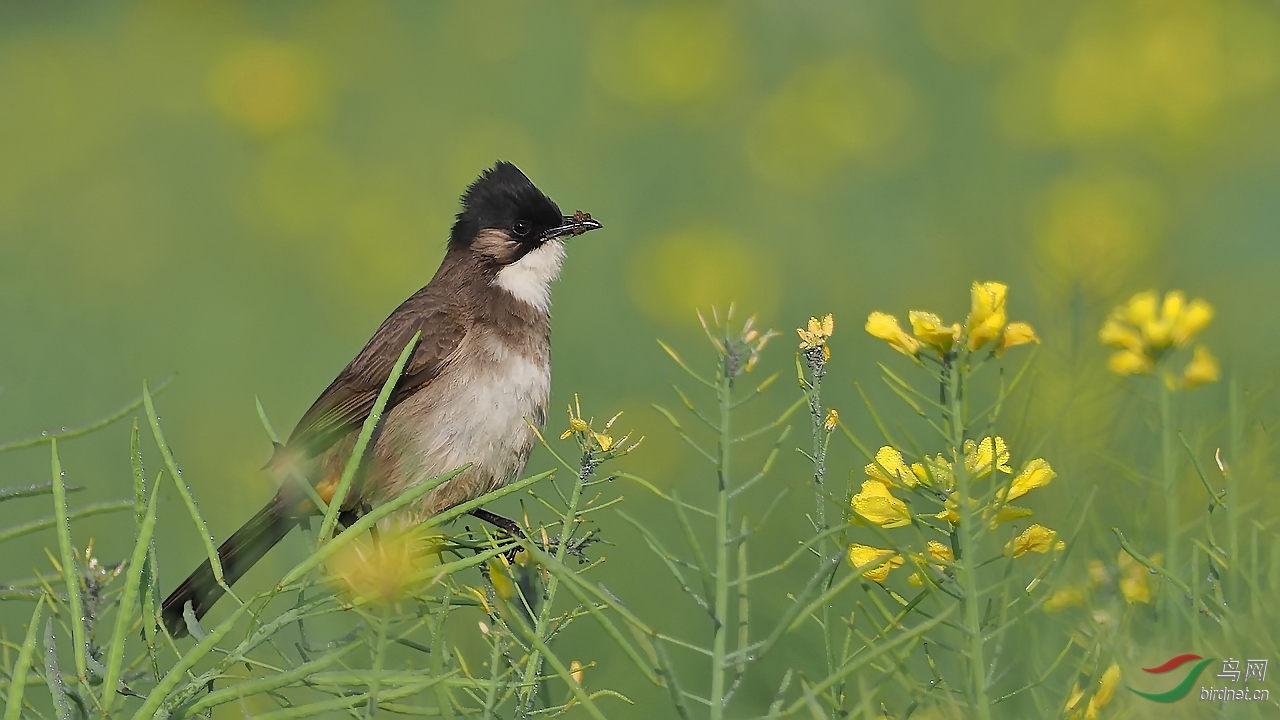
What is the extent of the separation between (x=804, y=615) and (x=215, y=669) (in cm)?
51

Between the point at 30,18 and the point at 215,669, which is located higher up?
the point at 30,18

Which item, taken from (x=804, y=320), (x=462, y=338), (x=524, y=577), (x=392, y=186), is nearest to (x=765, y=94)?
(x=392, y=186)

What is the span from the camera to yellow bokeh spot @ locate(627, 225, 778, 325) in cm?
660

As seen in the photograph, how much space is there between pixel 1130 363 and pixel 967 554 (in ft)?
1.58

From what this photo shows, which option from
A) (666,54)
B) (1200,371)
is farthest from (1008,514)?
(666,54)

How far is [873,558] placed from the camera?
1.45 meters

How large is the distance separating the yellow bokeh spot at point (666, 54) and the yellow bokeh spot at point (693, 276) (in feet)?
3.93

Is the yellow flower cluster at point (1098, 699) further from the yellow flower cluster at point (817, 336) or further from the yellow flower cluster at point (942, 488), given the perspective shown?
the yellow flower cluster at point (817, 336)

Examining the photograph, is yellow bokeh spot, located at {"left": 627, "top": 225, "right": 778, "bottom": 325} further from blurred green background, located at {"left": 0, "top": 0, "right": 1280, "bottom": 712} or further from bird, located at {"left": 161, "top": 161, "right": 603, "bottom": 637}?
bird, located at {"left": 161, "top": 161, "right": 603, "bottom": 637}

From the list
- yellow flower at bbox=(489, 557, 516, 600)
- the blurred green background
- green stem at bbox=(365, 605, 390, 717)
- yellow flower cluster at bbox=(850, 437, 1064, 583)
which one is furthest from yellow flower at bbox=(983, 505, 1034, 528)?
the blurred green background

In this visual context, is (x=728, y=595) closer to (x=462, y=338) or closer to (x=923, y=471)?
(x=923, y=471)

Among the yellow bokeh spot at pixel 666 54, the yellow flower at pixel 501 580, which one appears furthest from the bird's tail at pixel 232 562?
the yellow bokeh spot at pixel 666 54

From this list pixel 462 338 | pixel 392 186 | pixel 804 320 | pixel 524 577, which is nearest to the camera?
pixel 524 577

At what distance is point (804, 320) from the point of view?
5.75m
